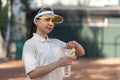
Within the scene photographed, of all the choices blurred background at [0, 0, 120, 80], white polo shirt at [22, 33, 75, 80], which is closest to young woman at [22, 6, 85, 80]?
white polo shirt at [22, 33, 75, 80]

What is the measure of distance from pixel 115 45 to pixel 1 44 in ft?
24.7

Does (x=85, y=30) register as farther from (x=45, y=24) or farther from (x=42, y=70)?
(x=42, y=70)

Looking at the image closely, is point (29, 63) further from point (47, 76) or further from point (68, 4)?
point (68, 4)

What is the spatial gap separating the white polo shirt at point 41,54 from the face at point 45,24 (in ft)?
0.22

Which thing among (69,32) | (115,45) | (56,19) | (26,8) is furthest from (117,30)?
(56,19)

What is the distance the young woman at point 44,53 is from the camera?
346 cm

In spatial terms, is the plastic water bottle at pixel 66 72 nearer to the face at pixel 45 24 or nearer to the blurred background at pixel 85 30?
the face at pixel 45 24

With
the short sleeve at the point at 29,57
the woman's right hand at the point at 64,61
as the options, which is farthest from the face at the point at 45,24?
the woman's right hand at the point at 64,61

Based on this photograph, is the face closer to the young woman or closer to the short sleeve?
the young woman

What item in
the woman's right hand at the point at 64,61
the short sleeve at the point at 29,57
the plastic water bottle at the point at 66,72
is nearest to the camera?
the woman's right hand at the point at 64,61

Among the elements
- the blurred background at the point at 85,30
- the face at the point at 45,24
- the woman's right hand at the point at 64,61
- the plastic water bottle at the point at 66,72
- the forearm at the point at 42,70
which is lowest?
the blurred background at the point at 85,30

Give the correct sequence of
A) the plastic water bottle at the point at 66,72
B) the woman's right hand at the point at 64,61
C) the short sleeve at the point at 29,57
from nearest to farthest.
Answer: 1. the woman's right hand at the point at 64,61
2. the short sleeve at the point at 29,57
3. the plastic water bottle at the point at 66,72

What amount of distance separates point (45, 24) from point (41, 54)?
263 millimetres

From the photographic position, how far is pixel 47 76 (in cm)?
359
